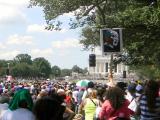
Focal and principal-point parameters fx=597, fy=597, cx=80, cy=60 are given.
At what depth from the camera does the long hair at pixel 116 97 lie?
947cm

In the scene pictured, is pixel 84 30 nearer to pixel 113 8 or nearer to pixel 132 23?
pixel 113 8

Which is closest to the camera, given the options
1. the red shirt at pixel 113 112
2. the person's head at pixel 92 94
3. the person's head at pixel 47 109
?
the person's head at pixel 47 109

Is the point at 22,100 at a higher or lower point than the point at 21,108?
higher

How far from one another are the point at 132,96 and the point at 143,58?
91.7ft

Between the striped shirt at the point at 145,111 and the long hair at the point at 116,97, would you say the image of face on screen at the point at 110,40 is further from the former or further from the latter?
the long hair at the point at 116,97

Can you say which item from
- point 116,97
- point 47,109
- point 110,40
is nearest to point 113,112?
point 116,97

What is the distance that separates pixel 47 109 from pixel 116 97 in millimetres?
3018

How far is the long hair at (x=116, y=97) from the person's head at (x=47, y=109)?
112 inches

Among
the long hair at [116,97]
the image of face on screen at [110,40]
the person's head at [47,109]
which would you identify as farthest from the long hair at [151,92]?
the image of face on screen at [110,40]

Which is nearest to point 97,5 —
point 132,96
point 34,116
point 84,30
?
point 84,30

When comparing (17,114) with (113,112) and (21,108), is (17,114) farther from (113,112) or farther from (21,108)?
(113,112)

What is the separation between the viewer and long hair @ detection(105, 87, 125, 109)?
9469mm

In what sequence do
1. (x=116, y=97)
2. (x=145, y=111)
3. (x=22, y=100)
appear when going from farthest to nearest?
1. (x=145, y=111)
2. (x=116, y=97)
3. (x=22, y=100)

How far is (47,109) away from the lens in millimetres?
6625
